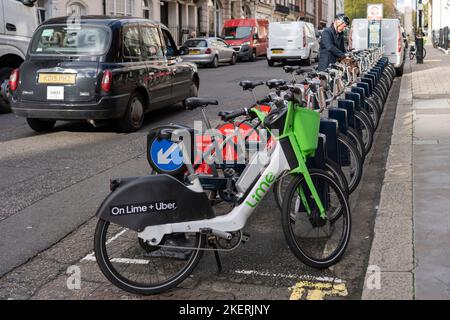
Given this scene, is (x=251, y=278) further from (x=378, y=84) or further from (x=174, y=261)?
(x=378, y=84)

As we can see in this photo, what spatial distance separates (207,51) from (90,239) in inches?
899

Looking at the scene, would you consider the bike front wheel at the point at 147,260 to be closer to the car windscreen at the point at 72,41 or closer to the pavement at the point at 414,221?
the pavement at the point at 414,221

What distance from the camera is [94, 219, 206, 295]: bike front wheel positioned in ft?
11.8

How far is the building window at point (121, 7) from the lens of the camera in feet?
103

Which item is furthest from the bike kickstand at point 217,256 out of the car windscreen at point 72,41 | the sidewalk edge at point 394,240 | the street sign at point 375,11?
the street sign at point 375,11

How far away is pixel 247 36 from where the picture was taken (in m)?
33.2

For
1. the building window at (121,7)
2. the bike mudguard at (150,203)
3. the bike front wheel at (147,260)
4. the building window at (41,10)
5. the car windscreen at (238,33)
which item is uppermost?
the building window at (121,7)

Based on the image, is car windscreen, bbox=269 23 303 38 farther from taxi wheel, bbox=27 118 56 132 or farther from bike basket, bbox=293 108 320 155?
bike basket, bbox=293 108 320 155

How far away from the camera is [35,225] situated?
16.8 ft

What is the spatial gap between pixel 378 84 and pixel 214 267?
24.5 feet

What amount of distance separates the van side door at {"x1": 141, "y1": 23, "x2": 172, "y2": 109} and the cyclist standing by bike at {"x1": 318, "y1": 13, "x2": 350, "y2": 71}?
8.87 feet

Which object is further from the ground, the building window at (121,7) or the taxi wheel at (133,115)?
the building window at (121,7)

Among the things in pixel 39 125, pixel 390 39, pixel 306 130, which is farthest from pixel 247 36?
pixel 306 130

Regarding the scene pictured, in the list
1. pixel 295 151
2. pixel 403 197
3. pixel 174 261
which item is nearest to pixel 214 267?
pixel 174 261
